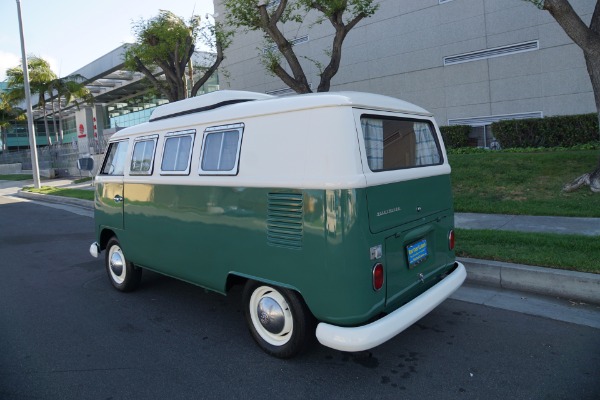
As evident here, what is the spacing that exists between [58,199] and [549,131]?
16.3 meters

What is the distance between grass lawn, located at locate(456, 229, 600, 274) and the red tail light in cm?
265

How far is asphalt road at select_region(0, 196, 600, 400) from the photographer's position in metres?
3.15

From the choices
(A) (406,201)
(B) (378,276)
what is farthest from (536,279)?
(B) (378,276)

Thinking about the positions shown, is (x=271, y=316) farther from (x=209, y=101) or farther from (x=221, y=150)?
(x=209, y=101)

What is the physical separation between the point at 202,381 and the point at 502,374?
2.24 meters

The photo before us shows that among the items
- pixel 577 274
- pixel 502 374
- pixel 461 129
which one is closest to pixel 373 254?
pixel 502 374

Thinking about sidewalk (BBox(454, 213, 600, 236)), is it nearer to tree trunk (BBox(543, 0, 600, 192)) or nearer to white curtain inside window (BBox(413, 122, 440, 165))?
tree trunk (BBox(543, 0, 600, 192))

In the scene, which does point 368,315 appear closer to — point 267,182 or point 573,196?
point 267,182

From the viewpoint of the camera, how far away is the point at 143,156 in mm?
4836

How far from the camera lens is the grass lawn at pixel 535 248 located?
4.81 m

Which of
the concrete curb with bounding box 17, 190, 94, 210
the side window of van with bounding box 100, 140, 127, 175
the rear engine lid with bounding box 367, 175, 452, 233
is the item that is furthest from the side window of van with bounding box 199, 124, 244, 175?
the concrete curb with bounding box 17, 190, 94, 210

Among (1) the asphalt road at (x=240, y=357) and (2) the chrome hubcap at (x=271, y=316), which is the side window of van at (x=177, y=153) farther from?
(1) the asphalt road at (x=240, y=357)

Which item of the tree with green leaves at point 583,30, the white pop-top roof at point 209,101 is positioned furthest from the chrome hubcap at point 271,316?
the tree with green leaves at point 583,30

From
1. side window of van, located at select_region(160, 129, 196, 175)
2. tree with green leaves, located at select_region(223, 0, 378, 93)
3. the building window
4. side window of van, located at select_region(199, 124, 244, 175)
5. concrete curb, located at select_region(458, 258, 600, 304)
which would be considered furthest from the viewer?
the building window
